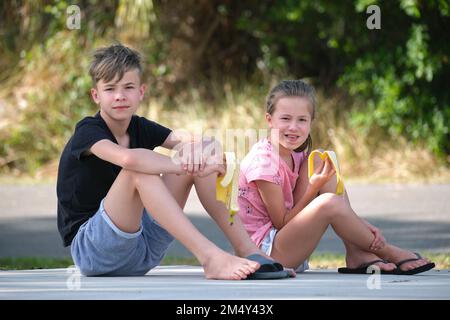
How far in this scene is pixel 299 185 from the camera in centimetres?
486

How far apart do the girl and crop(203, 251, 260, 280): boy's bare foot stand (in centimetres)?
40

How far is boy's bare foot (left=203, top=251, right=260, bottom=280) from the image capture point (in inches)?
166

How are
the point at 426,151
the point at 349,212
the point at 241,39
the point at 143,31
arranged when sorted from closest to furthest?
the point at 349,212
the point at 426,151
the point at 143,31
the point at 241,39

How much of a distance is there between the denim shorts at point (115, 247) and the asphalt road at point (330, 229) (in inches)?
99.7

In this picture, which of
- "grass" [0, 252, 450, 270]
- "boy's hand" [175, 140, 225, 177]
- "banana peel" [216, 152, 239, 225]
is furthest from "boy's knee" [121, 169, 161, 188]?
"grass" [0, 252, 450, 270]

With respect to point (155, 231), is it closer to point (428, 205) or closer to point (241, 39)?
point (428, 205)

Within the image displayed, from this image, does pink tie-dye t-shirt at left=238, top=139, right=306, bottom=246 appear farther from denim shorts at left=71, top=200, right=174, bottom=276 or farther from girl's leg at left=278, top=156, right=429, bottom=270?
denim shorts at left=71, top=200, right=174, bottom=276

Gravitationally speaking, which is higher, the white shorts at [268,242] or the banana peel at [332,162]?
the banana peel at [332,162]

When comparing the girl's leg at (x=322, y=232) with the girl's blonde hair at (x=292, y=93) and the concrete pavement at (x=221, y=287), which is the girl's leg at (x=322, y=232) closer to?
the concrete pavement at (x=221, y=287)

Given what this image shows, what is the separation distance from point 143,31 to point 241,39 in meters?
1.99

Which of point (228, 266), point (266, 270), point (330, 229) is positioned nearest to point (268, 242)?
point (266, 270)

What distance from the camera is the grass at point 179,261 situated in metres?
5.96

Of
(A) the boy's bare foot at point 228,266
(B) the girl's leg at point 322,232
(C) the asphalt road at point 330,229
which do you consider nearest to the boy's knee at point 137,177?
(A) the boy's bare foot at point 228,266
